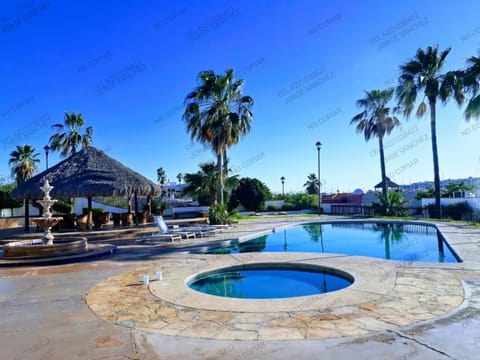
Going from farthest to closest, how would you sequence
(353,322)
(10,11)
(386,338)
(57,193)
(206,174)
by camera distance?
1. (206,174)
2. (57,193)
3. (10,11)
4. (353,322)
5. (386,338)

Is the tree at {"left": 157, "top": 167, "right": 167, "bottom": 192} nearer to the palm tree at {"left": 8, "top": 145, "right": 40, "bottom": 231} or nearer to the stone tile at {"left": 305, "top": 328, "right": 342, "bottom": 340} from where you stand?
the palm tree at {"left": 8, "top": 145, "right": 40, "bottom": 231}

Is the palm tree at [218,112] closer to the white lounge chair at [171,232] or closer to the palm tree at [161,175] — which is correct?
the white lounge chair at [171,232]

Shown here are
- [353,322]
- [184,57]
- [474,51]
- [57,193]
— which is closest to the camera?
[353,322]

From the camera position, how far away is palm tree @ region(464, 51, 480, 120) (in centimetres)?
1757

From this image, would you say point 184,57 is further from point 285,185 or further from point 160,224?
point 285,185

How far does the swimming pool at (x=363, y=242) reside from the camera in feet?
38.9

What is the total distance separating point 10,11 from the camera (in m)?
11.4

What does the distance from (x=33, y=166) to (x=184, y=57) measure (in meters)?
24.8

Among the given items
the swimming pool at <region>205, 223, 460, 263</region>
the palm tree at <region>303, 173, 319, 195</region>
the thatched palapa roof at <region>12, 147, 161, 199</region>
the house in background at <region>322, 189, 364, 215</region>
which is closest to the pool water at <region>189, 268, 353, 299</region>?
the swimming pool at <region>205, 223, 460, 263</region>

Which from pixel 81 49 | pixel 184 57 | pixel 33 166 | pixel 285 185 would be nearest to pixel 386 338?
pixel 184 57

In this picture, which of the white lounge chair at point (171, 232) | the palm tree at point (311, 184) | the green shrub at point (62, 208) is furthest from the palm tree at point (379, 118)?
the palm tree at point (311, 184)

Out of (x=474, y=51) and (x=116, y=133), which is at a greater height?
(x=474, y=51)

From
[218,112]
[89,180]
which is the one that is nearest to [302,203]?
[218,112]

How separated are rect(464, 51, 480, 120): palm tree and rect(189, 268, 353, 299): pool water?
48.5 ft
